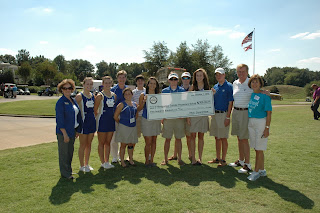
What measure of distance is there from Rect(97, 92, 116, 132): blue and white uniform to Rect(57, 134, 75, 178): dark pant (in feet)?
2.48

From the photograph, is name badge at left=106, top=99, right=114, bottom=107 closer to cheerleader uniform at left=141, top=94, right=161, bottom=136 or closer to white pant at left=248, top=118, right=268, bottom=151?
cheerleader uniform at left=141, top=94, right=161, bottom=136

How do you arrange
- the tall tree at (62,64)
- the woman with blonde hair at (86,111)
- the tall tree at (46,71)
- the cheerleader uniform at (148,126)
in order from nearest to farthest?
the woman with blonde hair at (86,111) → the cheerleader uniform at (148,126) → the tall tree at (46,71) → the tall tree at (62,64)

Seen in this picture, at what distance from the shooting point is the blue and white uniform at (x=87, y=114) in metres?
4.93

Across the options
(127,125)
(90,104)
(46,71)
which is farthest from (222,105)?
(46,71)

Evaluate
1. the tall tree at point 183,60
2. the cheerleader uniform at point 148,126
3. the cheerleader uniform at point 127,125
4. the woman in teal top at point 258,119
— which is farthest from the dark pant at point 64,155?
the tall tree at point 183,60

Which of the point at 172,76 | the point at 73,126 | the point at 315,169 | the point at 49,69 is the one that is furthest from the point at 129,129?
the point at 49,69

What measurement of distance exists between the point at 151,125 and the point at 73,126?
1.78 m

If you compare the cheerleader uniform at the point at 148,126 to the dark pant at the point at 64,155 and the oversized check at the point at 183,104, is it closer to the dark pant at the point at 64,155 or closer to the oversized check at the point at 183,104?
the oversized check at the point at 183,104

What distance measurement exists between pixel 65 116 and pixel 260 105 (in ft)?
13.4

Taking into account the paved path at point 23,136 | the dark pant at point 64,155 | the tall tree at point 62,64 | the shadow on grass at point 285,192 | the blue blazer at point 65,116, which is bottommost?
the paved path at point 23,136

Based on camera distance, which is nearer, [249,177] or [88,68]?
[249,177]

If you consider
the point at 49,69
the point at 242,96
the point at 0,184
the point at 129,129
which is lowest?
the point at 0,184

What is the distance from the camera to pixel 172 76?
209 inches

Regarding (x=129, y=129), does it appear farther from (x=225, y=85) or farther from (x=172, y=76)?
(x=225, y=85)
